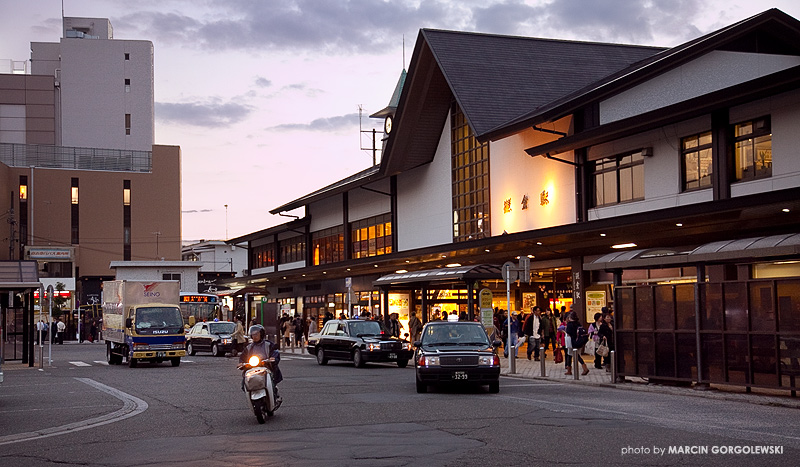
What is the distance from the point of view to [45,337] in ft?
218

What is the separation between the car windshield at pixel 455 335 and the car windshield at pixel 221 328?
22.7 m

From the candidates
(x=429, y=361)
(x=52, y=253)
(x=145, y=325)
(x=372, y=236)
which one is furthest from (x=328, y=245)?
(x=52, y=253)

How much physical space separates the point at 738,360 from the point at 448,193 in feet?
82.7

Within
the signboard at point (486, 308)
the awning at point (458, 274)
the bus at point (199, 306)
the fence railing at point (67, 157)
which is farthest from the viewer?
the fence railing at point (67, 157)

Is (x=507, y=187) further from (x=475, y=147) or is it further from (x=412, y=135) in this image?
(x=412, y=135)

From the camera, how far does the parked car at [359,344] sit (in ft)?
99.5

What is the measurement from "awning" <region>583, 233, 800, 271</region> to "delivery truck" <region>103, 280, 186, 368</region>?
1655cm

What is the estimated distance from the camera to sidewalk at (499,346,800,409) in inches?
701

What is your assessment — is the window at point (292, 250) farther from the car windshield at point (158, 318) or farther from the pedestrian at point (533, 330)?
the pedestrian at point (533, 330)

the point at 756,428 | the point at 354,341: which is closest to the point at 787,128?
the point at 756,428

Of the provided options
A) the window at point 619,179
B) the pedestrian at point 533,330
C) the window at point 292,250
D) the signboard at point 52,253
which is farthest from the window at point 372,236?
the signboard at point 52,253

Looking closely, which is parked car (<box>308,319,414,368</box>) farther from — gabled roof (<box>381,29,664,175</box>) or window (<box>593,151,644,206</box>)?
gabled roof (<box>381,29,664,175</box>)

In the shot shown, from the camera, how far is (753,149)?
25312mm

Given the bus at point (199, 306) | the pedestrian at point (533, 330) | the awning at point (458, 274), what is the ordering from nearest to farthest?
the pedestrian at point (533, 330)
the awning at point (458, 274)
the bus at point (199, 306)
